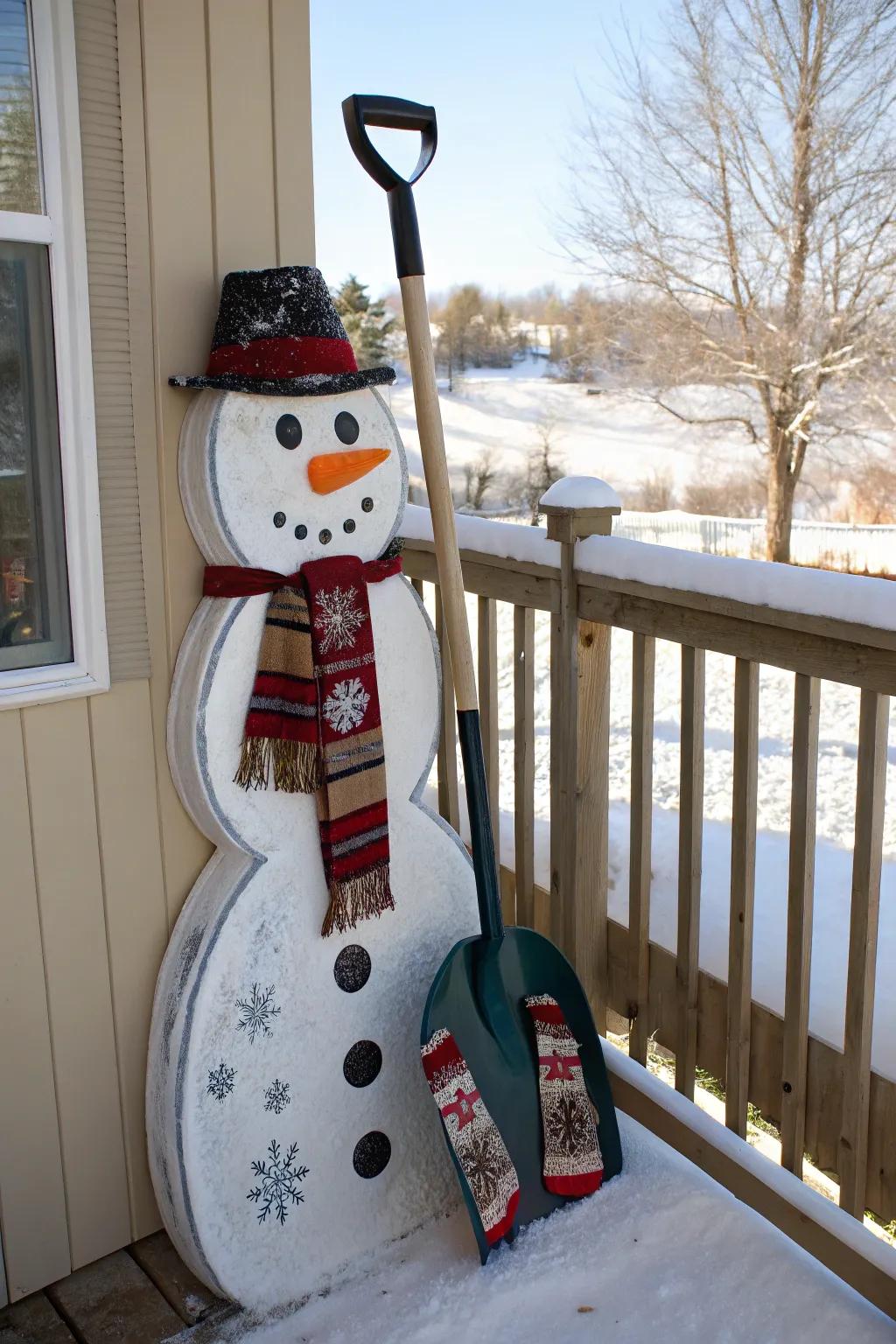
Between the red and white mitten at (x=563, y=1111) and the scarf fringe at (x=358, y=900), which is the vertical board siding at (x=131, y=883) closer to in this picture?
the scarf fringe at (x=358, y=900)

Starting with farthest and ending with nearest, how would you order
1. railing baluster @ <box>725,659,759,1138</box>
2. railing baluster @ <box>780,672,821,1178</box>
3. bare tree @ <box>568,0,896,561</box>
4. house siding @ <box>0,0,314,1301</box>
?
1. bare tree @ <box>568,0,896,561</box>
2. railing baluster @ <box>725,659,759,1138</box>
3. railing baluster @ <box>780,672,821,1178</box>
4. house siding @ <box>0,0,314,1301</box>

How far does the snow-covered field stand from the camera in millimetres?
2178

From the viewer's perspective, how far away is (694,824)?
6.22ft

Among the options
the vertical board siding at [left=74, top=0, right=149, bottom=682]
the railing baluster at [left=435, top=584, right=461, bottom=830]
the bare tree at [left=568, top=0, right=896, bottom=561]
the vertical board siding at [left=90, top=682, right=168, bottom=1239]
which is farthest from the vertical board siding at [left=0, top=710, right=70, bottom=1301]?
the bare tree at [left=568, top=0, right=896, bottom=561]

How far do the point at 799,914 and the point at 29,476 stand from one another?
1.29 meters

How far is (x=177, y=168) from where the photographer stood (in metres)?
1.61

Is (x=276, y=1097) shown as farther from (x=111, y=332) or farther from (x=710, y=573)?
(x=111, y=332)

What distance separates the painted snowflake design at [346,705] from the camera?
1.69 m

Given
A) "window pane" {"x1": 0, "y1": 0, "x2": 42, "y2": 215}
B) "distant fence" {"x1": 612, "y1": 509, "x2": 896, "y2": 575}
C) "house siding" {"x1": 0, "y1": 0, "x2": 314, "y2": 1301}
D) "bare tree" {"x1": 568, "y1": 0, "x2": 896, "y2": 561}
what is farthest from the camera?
"distant fence" {"x1": 612, "y1": 509, "x2": 896, "y2": 575}

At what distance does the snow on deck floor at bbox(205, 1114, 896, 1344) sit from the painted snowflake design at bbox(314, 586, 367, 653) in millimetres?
971

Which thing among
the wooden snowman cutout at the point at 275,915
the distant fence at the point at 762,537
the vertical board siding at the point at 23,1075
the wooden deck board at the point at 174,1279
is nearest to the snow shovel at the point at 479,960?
the wooden snowman cutout at the point at 275,915

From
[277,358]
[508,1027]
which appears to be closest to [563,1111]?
[508,1027]

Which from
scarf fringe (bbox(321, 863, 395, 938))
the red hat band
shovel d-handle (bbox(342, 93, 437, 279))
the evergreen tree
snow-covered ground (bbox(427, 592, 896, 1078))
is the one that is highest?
the evergreen tree

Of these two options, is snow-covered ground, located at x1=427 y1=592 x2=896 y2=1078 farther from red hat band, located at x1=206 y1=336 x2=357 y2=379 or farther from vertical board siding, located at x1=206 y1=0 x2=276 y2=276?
vertical board siding, located at x1=206 y1=0 x2=276 y2=276
